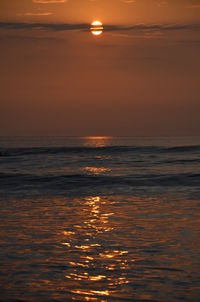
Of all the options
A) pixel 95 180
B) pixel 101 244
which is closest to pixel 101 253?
pixel 101 244

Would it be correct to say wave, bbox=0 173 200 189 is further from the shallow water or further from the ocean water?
the shallow water

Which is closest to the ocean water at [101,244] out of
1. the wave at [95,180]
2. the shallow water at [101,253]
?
the shallow water at [101,253]

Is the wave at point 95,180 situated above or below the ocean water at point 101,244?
above

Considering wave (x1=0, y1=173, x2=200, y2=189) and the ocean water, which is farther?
wave (x1=0, y1=173, x2=200, y2=189)

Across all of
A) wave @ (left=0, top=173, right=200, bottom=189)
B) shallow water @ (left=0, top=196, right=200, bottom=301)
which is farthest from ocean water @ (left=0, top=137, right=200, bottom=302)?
wave @ (left=0, top=173, right=200, bottom=189)

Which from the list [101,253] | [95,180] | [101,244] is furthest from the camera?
[95,180]

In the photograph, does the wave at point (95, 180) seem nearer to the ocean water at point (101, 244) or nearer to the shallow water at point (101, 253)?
the ocean water at point (101, 244)

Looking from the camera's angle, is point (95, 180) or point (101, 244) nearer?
point (101, 244)

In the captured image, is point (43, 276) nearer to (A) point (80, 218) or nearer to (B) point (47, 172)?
(A) point (80, 218)

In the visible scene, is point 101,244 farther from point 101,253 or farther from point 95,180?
point 95,180

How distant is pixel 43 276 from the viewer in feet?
31.9

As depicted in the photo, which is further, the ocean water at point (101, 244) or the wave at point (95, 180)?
the wave at point (95, 180)

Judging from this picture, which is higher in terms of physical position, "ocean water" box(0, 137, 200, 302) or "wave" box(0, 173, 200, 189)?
"wave" box(0, 173, 200, 189)

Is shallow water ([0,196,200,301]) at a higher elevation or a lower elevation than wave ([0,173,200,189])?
lower
